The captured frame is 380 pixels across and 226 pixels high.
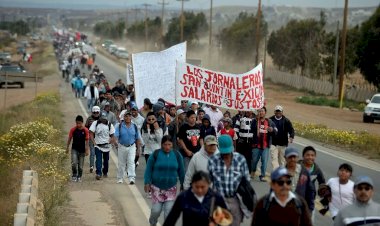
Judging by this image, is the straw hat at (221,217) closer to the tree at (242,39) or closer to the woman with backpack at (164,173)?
the woman with backpack at (164,173)

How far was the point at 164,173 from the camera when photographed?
37.4ft

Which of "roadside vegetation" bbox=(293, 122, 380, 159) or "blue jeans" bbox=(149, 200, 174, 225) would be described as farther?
"roadside vegetation" bbox=(293, 122, 380, 159)

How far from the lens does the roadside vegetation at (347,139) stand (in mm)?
25000

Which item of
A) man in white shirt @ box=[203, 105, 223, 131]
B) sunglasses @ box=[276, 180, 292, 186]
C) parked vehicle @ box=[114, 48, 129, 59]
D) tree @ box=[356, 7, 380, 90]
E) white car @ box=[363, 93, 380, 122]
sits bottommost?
parked vehicle @ box=[114, 48, 129, 59]

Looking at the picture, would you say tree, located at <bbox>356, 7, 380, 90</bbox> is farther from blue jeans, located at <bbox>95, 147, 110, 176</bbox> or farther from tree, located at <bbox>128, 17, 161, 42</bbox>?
tree, located at <bbox>128, 17, 161, 42</bbox>

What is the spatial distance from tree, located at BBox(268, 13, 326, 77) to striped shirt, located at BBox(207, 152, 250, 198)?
2342 inches

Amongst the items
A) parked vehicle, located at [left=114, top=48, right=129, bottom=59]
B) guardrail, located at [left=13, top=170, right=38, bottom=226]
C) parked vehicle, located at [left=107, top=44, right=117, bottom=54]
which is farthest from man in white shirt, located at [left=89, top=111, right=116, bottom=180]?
parked vehicle, located at [left=107, top=44, right=117, bottom=54]

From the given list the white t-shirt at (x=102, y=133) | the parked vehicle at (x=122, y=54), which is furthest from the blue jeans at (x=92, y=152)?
the parked vehicle at (x=122, y=54)

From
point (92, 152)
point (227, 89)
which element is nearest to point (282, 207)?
point (227, 89)

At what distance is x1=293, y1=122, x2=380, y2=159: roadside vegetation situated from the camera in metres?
25.0

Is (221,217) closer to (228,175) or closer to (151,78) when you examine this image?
(228,175)

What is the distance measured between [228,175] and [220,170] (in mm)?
105

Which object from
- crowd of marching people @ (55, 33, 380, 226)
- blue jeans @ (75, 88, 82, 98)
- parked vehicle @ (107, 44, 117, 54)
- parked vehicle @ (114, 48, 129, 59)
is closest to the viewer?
crowd of marching people @ (55, 33, 380, 226)

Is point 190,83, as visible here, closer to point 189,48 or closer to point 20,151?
point 20,151
